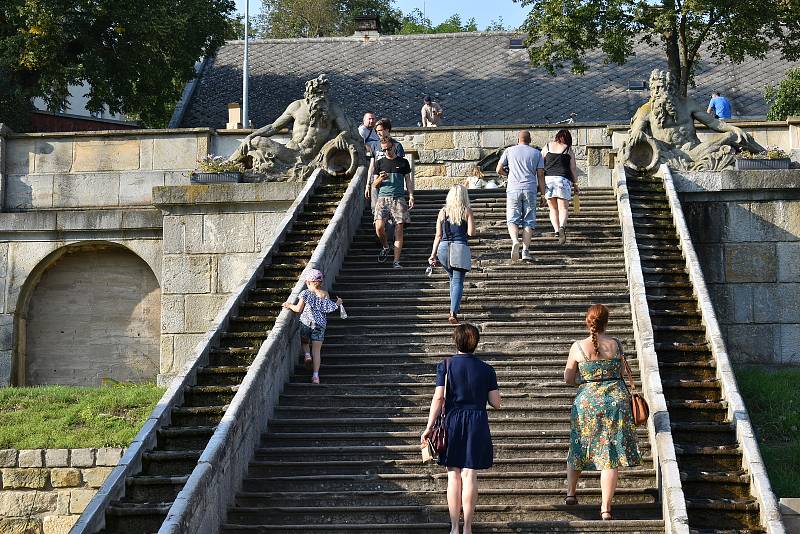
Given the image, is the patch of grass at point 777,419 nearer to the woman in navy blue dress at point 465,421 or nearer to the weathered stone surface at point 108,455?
the woman in navy blue dress at point 465,421

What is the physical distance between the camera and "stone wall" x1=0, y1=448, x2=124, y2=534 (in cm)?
1530

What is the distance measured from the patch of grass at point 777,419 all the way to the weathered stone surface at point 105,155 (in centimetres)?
992

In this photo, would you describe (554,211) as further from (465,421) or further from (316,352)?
(465,421)

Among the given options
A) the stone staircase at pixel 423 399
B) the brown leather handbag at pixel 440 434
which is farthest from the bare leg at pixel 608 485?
the brown leather handbag at pixel 440 434

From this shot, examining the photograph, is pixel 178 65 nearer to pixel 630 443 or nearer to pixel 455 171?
pixel 455 171

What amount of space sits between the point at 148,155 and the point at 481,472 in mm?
11344

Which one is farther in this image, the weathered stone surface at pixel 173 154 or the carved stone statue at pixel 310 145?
the weathered stone surface at pixel 173 154

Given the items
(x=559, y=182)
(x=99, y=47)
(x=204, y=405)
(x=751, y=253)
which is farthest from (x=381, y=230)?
(x=99, y=47)

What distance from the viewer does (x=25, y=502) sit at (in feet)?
51.0

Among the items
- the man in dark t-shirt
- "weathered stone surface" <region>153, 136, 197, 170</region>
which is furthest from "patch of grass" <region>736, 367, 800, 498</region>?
"weathered stone surface" <region>153, 136, 197, 170</region>

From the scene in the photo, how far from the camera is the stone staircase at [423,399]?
11172 mm

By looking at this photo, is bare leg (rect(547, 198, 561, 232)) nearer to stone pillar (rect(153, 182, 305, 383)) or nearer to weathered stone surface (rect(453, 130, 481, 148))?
stone pillar (rect(153, 182, 305, 383))

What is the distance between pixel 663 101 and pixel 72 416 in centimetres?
859

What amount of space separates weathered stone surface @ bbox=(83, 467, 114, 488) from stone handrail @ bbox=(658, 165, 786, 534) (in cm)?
653
